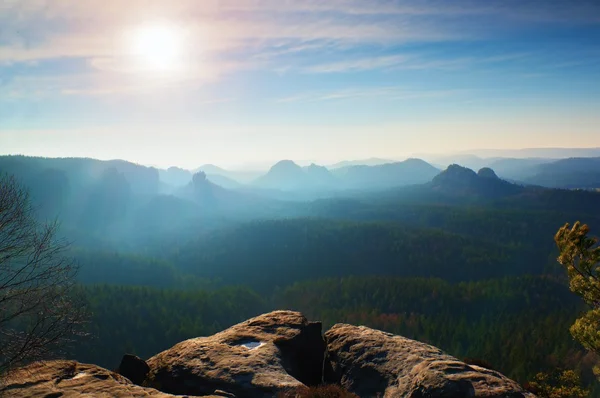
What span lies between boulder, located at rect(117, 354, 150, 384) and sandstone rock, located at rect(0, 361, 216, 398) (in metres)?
2.16

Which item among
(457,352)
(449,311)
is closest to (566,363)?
(457,352)

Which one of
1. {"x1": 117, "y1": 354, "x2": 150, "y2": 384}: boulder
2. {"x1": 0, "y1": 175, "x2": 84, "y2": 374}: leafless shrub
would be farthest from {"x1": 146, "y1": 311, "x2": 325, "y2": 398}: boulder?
{"x1": 0, "y1": 175, "x2": 84, "y2": 374}: leafless shrub

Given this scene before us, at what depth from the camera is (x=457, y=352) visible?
99.7 metres

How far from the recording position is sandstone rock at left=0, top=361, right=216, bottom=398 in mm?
17766

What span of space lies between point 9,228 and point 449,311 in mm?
133183

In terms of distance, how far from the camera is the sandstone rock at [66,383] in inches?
699

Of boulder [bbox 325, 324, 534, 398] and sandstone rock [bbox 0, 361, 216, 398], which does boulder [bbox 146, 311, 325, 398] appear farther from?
sandstone rock [bbox 0, 361, 216, 398]

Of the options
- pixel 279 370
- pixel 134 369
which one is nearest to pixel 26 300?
pixel 134 369

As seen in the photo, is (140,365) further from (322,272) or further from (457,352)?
(322,272)

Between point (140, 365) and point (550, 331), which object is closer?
point (140, 365)

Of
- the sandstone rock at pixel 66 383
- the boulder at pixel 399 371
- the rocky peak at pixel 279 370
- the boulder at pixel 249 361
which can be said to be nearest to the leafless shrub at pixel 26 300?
the sandstone rock at pixel 66 383

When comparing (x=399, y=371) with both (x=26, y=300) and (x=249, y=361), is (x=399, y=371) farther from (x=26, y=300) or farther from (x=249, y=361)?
(x=26, y=300)

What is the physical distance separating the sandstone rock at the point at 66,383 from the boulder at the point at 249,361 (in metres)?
2.95

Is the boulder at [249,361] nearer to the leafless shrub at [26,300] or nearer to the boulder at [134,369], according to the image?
the boulder at [134,369]
